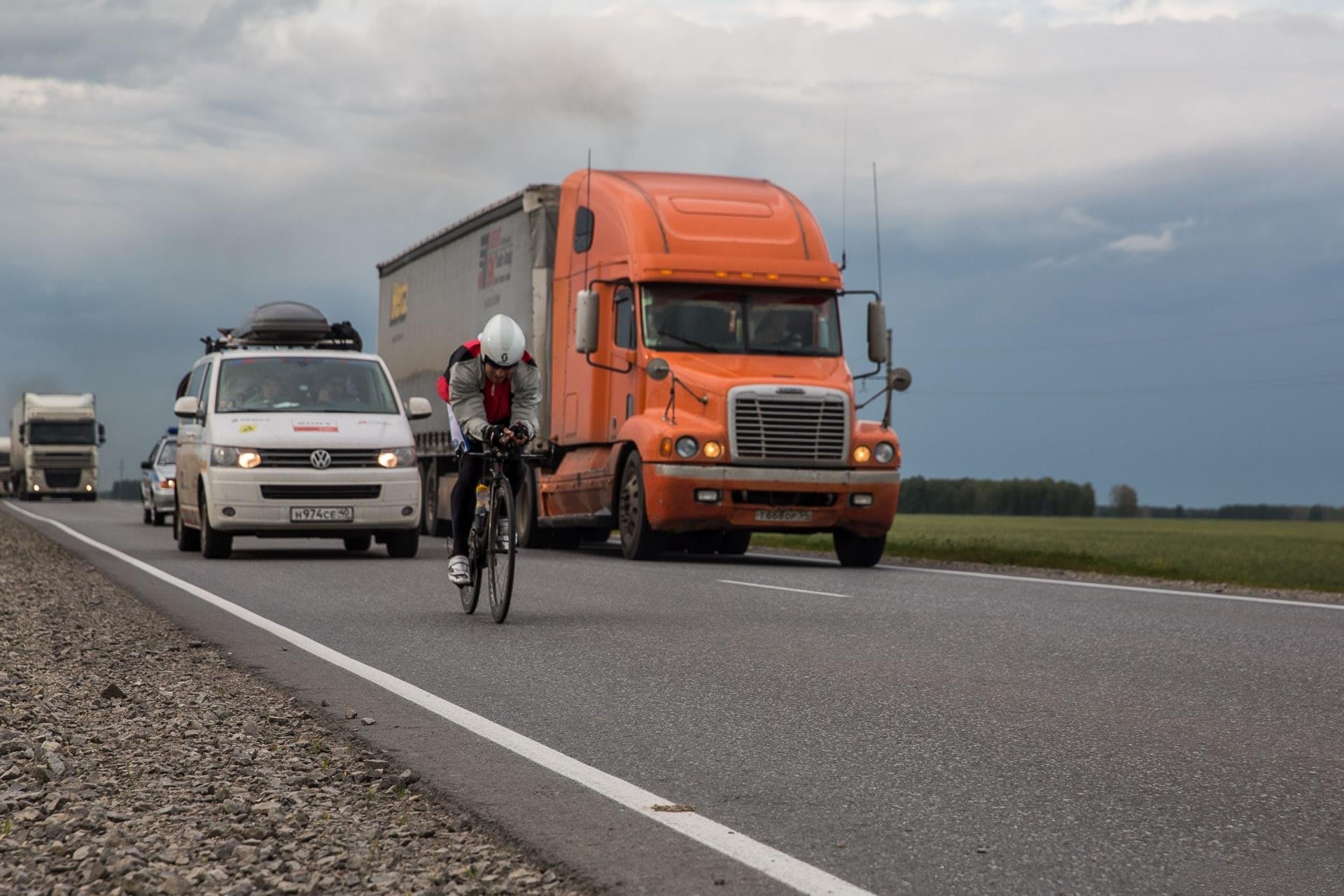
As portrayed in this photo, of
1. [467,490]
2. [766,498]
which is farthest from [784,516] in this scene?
[467,490]

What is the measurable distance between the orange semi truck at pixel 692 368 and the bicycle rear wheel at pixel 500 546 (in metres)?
6.15

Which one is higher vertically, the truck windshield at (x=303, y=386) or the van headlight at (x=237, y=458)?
the truck windshield at (x=303, y=386)

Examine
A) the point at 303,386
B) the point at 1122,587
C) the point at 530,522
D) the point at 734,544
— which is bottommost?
the point at 1122,587

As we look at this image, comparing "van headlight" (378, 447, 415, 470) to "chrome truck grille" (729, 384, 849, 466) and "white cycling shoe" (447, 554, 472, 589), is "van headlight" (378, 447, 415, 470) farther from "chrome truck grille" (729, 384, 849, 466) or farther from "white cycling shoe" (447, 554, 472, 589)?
"white cycling shoe" (447, 554, 472, 589)

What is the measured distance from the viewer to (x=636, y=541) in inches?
681

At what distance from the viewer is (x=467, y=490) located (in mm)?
10734

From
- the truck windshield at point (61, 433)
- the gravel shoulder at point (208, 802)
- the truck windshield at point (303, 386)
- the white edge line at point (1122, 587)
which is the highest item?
the truck windshield at point (61, 433)

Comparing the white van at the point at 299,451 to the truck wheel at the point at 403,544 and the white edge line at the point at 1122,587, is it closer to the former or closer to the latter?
the truck wheel at the point at 403,544

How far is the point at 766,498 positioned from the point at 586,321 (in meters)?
2.61

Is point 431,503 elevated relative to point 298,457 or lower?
lower

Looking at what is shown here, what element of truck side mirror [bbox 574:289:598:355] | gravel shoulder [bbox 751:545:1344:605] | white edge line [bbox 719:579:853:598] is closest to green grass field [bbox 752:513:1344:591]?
gravel shoulder [bbox 751:545:1344:605]

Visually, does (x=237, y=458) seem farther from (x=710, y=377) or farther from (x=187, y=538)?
(x=710, y=377)

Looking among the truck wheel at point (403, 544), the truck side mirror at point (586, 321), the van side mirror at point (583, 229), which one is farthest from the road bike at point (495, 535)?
the van side mirror at point (583, 229)

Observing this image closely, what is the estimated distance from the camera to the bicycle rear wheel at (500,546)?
1027cm
